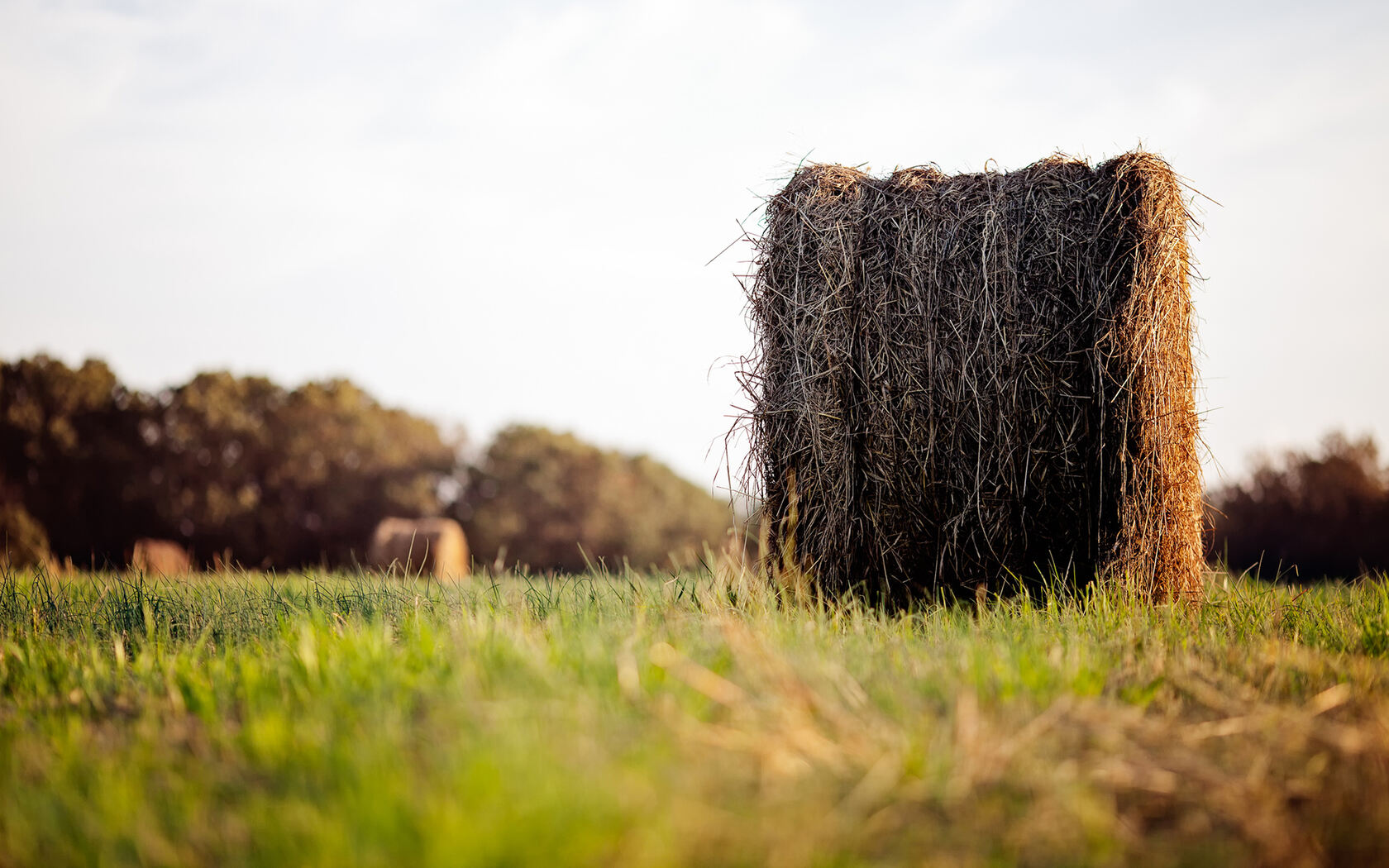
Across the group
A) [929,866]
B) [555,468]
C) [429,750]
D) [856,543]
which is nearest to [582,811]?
[429,750]

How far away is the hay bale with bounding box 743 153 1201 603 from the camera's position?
4.36 metres

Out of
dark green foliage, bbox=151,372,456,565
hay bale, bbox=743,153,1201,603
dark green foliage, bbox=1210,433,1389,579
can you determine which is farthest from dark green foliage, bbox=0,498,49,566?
dark green foliage, bbox=1210,433,1389,579

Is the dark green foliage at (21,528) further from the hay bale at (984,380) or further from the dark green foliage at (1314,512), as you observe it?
the dark green foliage at (1314,512)

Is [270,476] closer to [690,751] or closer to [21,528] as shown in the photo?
[21,528]

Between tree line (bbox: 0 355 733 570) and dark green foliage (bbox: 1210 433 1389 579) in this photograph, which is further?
tree line (bbox: 0 355 733 570)

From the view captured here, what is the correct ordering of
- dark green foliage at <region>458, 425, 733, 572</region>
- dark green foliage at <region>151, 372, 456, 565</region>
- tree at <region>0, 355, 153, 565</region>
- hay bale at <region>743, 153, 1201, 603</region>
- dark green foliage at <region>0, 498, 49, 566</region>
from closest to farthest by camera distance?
hay bale at <region>743, 153, 1201, 603</region> → dark green foliage at <region>0, 498, 49, 566</region> → tree at <region>0, 355, 153, 565</region> → dark green foliage at <region>151, 372, 456, 565</region> → dark green foliage at <region>458, 425, 733, 572</region>

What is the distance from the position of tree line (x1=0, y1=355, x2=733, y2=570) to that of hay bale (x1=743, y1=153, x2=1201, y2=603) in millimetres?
13694

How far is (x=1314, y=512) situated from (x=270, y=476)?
21199mm

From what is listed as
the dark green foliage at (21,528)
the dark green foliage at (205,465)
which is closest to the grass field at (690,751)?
the dark green foliage at (21,528)

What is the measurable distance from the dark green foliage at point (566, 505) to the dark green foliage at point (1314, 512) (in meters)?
12.4

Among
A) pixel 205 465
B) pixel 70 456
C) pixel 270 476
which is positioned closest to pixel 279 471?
pixel 270 476

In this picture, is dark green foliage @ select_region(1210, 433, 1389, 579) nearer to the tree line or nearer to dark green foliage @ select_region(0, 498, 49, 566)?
the tree line

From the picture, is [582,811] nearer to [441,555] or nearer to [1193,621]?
[1193,621]

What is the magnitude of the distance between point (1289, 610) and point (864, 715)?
3253 mm
